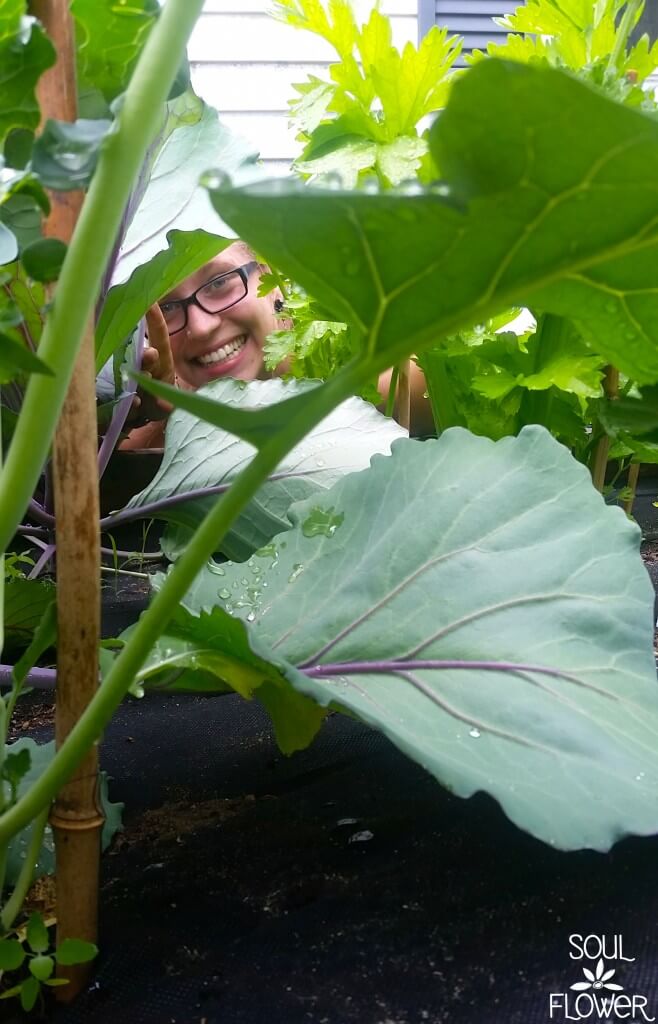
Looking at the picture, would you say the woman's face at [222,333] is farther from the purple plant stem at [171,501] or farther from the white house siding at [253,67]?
the white house siding at [253,67]

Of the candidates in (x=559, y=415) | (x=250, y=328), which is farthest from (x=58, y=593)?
(x=250, y=328)

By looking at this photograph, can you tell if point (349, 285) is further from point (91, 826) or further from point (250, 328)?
point (250, 328)

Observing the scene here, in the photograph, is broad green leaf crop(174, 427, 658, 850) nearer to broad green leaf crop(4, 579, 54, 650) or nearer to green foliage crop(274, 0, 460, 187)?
broad green leaf crop(4, 579, 54, 650)

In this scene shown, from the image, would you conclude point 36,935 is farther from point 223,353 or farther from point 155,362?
point 223,353

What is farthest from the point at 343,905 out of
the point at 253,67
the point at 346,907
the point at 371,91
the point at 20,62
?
the point at 253,67

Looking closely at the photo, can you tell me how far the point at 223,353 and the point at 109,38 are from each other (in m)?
1.16

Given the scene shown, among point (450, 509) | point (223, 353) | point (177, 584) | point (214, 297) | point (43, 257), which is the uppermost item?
point (43, 257)

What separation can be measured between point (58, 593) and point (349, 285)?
24 centimetres

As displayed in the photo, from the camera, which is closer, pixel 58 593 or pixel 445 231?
pixel 445 231

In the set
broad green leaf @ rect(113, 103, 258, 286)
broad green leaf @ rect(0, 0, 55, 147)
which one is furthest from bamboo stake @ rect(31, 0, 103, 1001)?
broad green leaf @ rect(113, 103, 258, 286)

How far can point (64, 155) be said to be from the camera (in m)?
0.34

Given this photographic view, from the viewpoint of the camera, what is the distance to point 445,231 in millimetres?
286

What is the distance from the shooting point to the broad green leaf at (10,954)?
0.42 m

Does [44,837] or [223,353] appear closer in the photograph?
[44,837]
